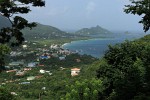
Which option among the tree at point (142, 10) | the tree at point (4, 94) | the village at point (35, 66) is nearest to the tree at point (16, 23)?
the tree at point (142, 10)

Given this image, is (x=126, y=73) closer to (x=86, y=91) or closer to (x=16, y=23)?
(x=86, y=91)

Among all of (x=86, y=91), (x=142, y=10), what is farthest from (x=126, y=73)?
(x=142, y=10)

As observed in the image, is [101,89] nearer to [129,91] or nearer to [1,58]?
[129,91]

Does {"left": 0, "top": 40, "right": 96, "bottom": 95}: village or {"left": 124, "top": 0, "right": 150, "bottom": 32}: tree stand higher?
{"left": 124, "top": 0, "right": 150, "bottom": 32}: tree

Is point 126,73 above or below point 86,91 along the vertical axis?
above

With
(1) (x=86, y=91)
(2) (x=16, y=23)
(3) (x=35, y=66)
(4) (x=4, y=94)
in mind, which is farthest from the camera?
(3) (x=35, y=66)

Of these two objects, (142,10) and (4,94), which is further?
(4,94)

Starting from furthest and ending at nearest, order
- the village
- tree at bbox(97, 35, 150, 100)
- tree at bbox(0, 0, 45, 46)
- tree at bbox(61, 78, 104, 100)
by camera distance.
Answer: the village
tree at bbox(61, 78, 104, 100)
tree at bbox(97, 35, 150, 100)
tree at bbox(0, 0, 45, 46)

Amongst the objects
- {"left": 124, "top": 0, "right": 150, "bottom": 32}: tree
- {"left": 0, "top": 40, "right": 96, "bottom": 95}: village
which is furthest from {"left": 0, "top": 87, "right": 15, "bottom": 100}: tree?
{"left": 0, "top": 40, "right": 96, "bottom": 95}: village

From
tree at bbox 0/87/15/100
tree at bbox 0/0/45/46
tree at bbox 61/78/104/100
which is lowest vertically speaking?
tree at bbox 61/78/104/100

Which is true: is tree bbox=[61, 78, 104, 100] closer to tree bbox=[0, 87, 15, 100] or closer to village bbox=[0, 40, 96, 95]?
tree bbox=[0, 87, 15, 100]

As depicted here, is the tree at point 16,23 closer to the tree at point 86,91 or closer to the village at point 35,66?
the tree at point 86,91
